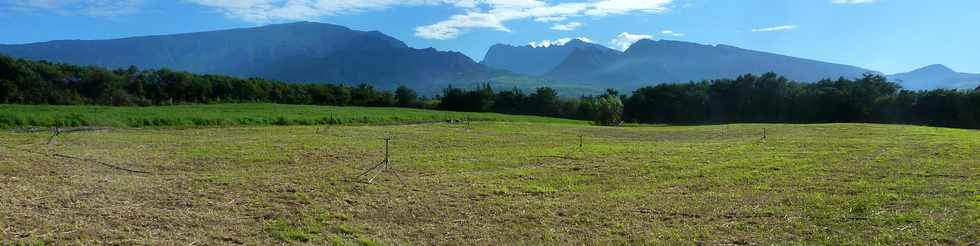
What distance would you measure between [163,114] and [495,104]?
2869 inches

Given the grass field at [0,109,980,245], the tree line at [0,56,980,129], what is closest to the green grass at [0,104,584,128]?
the grass field at [0,109,980,245]

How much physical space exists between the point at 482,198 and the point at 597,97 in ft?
236

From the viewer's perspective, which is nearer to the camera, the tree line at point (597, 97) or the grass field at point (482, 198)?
the grass field at point (482, 198)

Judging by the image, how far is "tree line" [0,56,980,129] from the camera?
2776 inches

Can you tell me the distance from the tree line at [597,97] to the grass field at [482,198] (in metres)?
53.0

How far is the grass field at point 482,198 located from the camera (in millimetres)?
9352

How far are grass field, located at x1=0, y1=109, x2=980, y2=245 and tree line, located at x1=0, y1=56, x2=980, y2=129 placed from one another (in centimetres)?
5300

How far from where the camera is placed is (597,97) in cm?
8312

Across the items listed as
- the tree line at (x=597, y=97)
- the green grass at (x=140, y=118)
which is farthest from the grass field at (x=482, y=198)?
the tree line at (x=597, y=97)

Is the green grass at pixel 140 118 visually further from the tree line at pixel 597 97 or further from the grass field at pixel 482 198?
the tree line at pixel 597 97

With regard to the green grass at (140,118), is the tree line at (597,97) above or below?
above

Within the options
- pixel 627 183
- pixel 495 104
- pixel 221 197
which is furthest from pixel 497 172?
pixel 495 104

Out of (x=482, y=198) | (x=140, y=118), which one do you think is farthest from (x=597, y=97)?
(x=482, y=198)

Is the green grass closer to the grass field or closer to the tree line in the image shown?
the grass field
